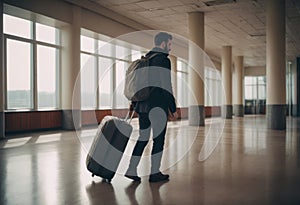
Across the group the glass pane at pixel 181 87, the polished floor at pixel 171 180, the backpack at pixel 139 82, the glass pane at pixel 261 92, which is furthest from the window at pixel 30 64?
the glass pane at pixel 261 92

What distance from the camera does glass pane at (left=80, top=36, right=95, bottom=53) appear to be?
1162 cm

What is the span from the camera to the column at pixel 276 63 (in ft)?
30.9

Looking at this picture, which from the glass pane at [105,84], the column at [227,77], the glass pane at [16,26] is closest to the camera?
the glass pane at [16,26]

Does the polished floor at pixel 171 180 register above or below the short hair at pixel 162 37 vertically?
below

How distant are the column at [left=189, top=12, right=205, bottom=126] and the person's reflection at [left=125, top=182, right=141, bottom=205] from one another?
27.5 ft

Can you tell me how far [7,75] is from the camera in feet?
28.9

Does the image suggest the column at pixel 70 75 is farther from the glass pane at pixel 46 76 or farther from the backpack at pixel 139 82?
the backpack at pixel 139 82

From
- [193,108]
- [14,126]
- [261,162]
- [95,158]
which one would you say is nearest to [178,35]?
[193,108]

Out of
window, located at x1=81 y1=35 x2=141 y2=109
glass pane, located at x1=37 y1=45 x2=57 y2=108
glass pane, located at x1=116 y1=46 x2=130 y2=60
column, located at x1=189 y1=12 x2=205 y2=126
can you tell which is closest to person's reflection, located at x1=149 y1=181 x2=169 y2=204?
glass pane, located at x1=37 y1=45 x2=57 y2=108

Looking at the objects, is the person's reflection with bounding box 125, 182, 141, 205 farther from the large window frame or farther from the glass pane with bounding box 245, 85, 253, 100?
the glass pane with bounding box 245, 85, 253, 100

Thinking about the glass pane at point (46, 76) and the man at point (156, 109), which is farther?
the glass pane at point (46, 76)

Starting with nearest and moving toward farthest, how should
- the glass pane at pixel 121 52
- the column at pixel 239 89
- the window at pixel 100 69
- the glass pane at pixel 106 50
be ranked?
the window at pixel 100 69 < the glass pane at pixel 106 50 < the glass pane at pixel 121 52 < the column at pixel 239 89

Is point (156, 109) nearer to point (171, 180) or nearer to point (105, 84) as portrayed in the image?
point (171, 180)

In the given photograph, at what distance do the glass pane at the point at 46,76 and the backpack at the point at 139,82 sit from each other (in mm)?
7332
